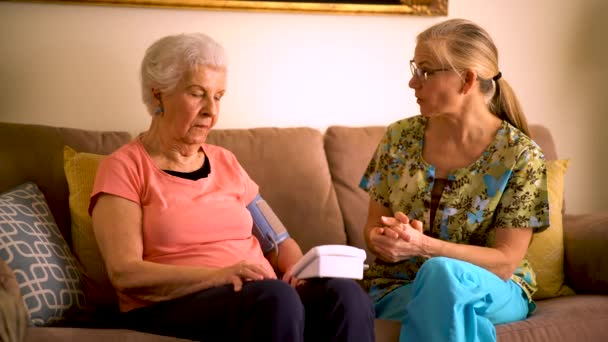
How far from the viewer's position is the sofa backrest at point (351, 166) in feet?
8.86

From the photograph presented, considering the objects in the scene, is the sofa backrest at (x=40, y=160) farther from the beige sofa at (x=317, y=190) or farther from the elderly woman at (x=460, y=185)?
the elderly woman at (x=460, y=185)

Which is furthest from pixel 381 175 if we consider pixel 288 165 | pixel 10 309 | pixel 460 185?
pixel 10 309

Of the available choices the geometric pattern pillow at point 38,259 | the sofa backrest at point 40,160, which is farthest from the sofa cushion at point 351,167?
the geometric pattern pillow at point 38,259

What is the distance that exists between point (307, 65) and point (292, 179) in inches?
20.4

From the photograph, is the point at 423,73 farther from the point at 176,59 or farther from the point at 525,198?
the point at 176,59

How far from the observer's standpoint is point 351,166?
2.76m

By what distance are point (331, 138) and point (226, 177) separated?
24.4 inches

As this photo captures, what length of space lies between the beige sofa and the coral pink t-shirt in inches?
10.4

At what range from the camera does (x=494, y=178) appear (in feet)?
7.36

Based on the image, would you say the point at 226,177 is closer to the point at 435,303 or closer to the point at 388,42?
the point at 435,303

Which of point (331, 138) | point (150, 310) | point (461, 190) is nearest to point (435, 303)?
point (461, 190)

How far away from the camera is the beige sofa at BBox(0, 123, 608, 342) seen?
86.7 inches

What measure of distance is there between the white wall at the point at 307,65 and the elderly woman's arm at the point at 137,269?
2.58ft

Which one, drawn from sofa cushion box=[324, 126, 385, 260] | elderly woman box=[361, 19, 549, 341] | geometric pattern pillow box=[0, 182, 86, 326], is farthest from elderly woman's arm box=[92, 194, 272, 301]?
sofa cushion box=[324, 126, 385, 260]
